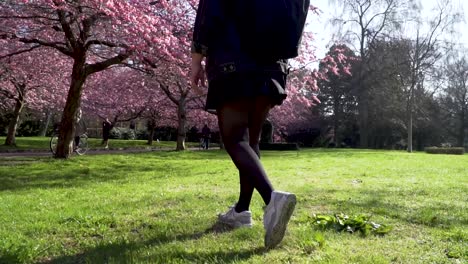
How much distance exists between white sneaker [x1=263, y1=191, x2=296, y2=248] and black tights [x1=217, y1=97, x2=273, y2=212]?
0.09m

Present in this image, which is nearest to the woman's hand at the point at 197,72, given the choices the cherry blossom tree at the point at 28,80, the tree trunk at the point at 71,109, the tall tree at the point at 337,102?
the tree trunk at the point at 71,109

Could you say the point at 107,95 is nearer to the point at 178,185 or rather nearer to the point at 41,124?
the point at 41,124

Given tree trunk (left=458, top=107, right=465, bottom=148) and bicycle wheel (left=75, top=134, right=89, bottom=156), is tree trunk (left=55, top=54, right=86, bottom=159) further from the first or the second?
tree trunk (left=458, top=107, right=465, bottom=148)

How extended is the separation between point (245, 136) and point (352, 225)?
0.95 m

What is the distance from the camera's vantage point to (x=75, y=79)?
10.4 m

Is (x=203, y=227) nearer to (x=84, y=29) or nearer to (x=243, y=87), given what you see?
(x=243, y=87)

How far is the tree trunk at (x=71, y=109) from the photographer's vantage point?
1038 centimetres

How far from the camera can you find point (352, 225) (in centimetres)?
277

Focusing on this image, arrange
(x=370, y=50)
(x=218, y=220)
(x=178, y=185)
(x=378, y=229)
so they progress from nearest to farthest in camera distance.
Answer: (x=378, y=229) < (x=218, y=220) < (x=178, y=185) < (x=370, y=50)

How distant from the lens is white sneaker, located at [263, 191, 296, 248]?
2.10m

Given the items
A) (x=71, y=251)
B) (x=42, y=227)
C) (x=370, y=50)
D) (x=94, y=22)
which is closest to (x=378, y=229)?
(x=71, y=251)

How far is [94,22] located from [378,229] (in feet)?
27.6

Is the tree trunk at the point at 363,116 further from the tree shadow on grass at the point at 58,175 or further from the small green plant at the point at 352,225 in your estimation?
the small green plant at the point at 352,225

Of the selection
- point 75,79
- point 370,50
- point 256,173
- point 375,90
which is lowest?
point 256,173
